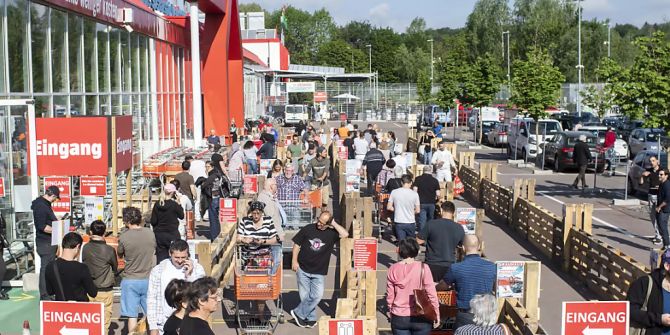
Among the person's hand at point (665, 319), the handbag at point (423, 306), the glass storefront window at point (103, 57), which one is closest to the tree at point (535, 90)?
the glass storefront window at point (103, 57)

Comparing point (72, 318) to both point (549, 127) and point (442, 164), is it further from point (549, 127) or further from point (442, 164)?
point (549, 127)

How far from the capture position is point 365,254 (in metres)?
13.1

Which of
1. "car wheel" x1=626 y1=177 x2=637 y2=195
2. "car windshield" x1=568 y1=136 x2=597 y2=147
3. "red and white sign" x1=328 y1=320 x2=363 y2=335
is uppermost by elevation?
"car windshield" x1=568 y1=136 x2=597 y2=147

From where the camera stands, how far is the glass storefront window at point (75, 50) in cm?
2455

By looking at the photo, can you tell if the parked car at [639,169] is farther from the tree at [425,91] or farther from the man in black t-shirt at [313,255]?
the tree at [425,91]

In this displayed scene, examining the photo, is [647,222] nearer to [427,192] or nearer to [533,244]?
[533,244]

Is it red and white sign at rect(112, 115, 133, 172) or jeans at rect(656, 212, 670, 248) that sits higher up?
red and white sign at rect(112, 115, 133, 172)

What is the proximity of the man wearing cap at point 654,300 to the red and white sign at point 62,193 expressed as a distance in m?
9.82

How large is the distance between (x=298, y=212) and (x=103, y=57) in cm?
1179

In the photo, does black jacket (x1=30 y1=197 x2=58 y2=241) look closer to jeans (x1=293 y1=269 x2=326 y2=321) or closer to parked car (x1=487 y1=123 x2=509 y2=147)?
jeans (x1=293 y1=269 x2=326 y2=321)

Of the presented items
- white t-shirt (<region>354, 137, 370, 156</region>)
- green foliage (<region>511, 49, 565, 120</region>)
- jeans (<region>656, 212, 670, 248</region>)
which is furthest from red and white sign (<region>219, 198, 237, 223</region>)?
green foliage (<region>511, 49, 565, 120</region>)

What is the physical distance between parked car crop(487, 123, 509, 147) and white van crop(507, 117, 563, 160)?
4881 mm

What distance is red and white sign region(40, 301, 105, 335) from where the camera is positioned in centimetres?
919

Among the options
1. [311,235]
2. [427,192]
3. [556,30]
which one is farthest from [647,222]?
[556,30]
